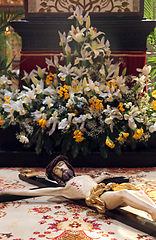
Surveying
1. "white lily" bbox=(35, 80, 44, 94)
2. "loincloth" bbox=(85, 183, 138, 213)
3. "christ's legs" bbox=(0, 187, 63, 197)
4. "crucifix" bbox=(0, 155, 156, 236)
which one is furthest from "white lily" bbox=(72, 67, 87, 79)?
"loincloth" bbox=(85, 183, 138, 213)

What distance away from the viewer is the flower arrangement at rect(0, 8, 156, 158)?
3.17m

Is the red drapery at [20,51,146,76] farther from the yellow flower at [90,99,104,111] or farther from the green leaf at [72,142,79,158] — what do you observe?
the green leaf at [72,142,79,158]

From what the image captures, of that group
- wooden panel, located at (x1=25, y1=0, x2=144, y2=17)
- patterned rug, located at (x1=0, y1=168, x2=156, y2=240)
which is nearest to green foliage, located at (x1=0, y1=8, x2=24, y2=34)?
wooden panel, located at (x1=25, y1=0, x2=144, y2=17)

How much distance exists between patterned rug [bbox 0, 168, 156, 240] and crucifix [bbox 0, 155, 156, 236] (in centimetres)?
5

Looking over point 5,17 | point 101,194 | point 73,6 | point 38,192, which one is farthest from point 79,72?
point 5,17

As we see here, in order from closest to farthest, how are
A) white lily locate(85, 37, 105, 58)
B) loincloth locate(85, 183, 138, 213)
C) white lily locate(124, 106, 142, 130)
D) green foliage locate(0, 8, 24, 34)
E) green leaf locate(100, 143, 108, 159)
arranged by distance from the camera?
loincloth locate(85, 183, 138, 213)
white lily locate(124, 106, 142, 130)
green leaf locate(100, 143, 108, 159)
white lily locate(85, 37, 105, 58)
green foliage locate(0, 8, 24, 34)

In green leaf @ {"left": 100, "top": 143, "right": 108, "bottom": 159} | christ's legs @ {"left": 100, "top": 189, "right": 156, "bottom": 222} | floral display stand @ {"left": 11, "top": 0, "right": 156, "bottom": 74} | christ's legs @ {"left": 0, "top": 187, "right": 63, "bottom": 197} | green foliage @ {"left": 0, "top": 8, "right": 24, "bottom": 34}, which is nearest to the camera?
christ's legs @ {"left": 100, "top": 189, "right": 156, "bottom": 222}

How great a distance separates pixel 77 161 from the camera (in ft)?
11.1

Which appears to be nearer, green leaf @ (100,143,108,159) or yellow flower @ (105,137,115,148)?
yellow flower @ (105,137,115,148)

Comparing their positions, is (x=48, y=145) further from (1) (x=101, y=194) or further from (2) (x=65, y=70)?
(1) (x=101, y=194)

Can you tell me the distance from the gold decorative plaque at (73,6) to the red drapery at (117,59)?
0.53 metres

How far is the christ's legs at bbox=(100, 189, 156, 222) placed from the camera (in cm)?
164

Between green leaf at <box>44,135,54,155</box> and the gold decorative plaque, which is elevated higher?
the gold decorative plaque

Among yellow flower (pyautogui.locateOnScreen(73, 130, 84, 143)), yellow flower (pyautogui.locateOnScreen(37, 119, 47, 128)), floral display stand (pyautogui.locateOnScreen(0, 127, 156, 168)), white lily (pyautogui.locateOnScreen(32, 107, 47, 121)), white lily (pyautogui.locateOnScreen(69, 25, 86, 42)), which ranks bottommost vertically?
floral display stand (pyautogui.locateOnScreen(0, 127, 156, 168))
